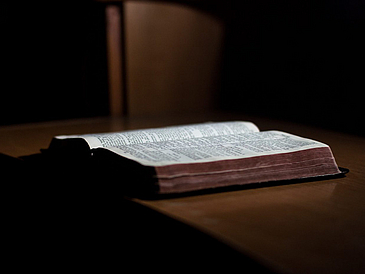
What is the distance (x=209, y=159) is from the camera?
2.07 feet

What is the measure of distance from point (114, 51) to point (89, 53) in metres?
0.08

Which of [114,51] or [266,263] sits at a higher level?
[114,51]

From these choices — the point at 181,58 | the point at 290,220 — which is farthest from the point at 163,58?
the point at 290,220

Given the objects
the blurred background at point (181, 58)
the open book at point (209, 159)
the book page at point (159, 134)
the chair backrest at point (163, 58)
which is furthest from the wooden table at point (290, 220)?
the chair backrest at point (163, 58)

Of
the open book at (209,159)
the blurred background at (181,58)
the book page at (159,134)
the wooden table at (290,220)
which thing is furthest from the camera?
the blurred background at (181,58)

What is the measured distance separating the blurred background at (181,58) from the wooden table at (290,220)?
69 centimetres

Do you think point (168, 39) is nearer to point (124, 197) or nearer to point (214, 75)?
point (214, 75)

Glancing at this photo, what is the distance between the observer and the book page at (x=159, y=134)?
79 cm

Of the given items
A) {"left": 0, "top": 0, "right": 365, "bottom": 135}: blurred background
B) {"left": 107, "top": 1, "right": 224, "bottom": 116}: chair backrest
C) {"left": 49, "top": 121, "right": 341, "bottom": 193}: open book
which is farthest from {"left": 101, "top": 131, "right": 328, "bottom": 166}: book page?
{"left": 107, "top": 1, "right": 224, "bottom": 116}: chair backrest

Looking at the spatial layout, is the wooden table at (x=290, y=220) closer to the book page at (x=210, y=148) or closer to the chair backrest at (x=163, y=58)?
the book page at (x=210, y=148)

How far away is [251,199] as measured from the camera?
1.99ft

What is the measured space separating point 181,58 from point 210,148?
993mm

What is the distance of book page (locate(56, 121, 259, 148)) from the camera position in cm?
79

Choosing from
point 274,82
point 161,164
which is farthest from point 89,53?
point 161,164
